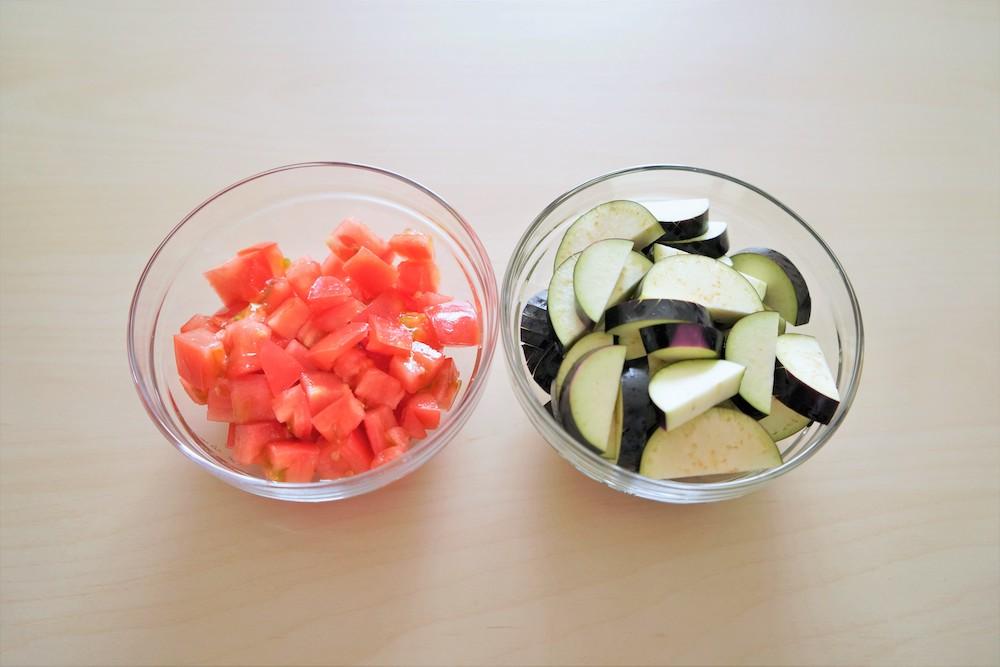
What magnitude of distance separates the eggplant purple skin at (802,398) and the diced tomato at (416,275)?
26.6 inches

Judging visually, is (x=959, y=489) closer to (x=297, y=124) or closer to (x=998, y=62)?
(x=998, y=62)

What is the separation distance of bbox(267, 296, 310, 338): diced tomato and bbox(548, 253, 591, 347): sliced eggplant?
474mm

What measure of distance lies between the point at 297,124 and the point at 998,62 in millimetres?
1782

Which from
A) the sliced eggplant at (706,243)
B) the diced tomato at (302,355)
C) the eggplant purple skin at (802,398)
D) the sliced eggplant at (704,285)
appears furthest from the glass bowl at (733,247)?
the diced tomato at (302,355)

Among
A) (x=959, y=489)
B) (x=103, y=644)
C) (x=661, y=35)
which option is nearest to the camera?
(x=103, y=644)

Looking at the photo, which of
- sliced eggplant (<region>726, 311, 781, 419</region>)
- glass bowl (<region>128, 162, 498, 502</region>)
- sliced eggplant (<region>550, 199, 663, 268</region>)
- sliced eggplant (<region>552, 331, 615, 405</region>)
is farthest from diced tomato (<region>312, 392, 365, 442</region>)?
sliced eggplant (<region>726, 311, 781, 419</region>)

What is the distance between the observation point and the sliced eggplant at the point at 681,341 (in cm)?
108

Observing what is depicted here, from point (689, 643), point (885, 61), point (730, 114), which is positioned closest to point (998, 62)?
point (885, 61)

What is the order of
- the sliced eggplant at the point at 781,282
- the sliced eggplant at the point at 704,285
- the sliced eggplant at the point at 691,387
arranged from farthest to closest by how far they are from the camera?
1. the sliced eggplant at the point at 781,282
2. the sliced eggplant at the point at 704,285
3. the sliced eggplant at the point at 691,387

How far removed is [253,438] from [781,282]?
3.39 ft

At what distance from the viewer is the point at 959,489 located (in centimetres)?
137

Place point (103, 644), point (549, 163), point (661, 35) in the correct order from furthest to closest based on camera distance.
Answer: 1. point (661, 35)
2. point (549, 163)
3. point (103, 644)

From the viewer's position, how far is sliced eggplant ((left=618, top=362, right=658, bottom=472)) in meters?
1.09

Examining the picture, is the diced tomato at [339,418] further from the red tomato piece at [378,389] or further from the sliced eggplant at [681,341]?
the sliced eggplant at [681,341]
